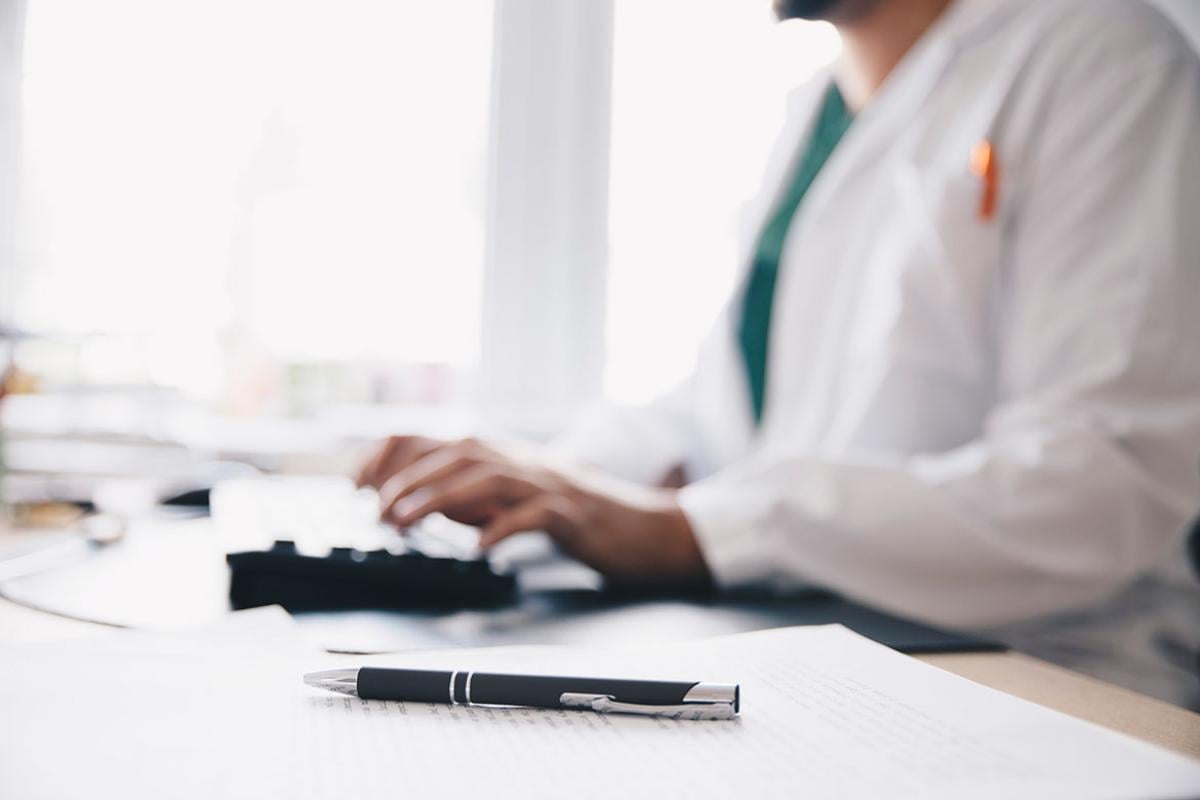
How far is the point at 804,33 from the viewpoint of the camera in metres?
1.72

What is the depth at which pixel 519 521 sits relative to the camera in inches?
26.0

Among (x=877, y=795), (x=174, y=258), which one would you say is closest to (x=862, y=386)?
(x=877, y=795)

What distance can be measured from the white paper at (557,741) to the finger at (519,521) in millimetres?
270

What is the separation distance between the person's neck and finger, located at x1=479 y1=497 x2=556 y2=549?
31.1 inches

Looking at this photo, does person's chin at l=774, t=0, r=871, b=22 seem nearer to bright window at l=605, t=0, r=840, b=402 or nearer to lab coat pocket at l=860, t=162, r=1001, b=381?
lab coat pocket at l=860, t=162, r=1001, b=381

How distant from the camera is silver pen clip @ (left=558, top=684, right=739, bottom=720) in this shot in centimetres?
32

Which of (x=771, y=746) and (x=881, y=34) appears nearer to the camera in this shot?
(x=771, y=746)

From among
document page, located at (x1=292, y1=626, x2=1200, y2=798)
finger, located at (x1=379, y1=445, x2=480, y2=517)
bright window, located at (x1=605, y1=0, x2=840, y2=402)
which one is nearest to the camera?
document page, located at (x1=292, y1=626, x2=1200, y2=798)

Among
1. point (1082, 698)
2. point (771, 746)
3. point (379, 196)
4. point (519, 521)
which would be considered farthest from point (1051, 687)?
point (379, 196)

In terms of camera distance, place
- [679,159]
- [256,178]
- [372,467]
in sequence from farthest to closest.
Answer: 1. [679,159]
2. [256,178]
3. [372,467]

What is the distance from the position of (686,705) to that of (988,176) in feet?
2.25

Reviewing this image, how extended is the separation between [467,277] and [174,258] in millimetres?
506

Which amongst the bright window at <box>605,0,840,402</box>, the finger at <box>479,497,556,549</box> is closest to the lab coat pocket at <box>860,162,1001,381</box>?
the finger at <box>479,497,556,549</box>

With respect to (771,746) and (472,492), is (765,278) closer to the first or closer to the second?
(472,492)
